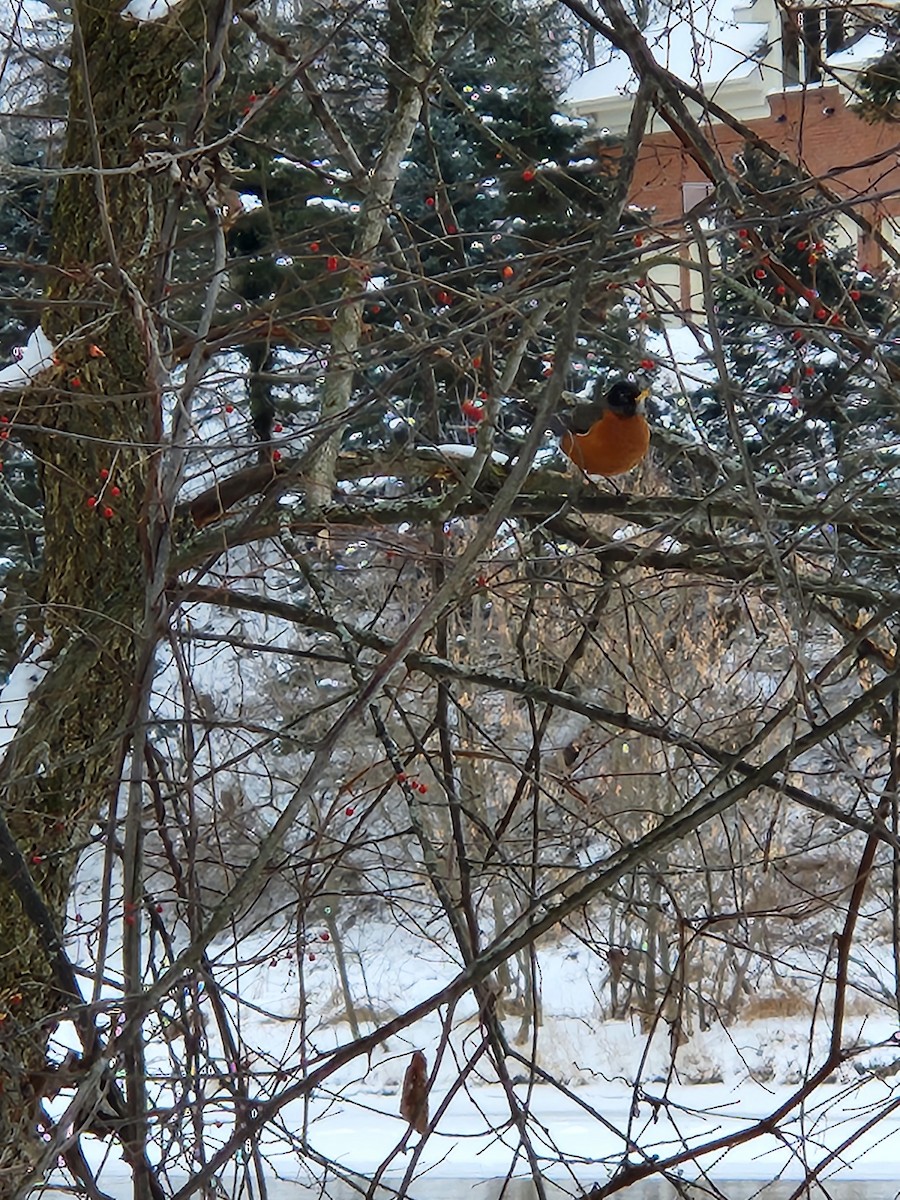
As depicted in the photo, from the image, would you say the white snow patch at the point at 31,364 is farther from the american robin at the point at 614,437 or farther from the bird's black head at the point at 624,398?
the bird's black head at the point at 624,398

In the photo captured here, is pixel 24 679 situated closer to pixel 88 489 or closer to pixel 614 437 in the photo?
pixel 88 489

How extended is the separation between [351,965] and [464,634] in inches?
98.4

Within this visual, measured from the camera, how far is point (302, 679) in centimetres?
664

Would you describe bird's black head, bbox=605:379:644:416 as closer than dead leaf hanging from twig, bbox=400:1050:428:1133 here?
No

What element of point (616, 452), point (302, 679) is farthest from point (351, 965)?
point (616, 452)

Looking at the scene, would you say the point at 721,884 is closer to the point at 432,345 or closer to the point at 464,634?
the point at 464,634

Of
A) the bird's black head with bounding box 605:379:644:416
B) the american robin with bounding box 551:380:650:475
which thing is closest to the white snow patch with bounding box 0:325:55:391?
the american robin with bounding box 551:380:650:475

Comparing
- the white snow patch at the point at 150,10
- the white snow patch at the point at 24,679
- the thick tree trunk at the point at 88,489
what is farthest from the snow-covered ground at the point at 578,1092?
the white snow patch at the point at 150,10

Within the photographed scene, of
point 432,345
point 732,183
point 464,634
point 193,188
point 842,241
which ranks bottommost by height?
point 432,345

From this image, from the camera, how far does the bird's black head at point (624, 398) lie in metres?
3.24

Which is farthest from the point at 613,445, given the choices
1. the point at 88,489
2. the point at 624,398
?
the point at 88,489

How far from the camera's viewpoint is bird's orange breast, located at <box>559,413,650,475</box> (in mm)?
3141

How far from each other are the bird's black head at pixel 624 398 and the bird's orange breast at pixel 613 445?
1.1 inches

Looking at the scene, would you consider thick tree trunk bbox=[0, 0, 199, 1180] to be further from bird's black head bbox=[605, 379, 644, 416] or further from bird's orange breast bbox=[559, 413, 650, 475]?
bird's black head bbox=[605, 379, 644, 416]
